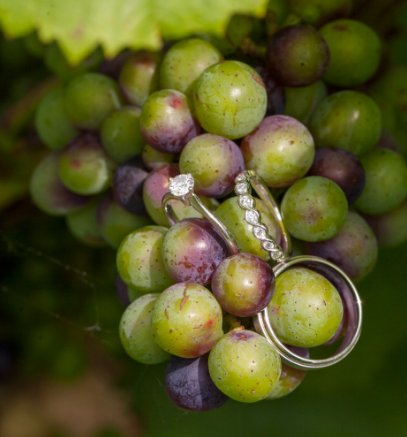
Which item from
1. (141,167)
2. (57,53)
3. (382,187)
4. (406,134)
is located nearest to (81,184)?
(141,167)

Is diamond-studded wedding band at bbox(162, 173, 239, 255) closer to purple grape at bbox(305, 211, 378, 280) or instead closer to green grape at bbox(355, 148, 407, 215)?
purple grape at bbox(305, 211, 378, 280)

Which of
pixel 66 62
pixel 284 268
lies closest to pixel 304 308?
pixel 284 268

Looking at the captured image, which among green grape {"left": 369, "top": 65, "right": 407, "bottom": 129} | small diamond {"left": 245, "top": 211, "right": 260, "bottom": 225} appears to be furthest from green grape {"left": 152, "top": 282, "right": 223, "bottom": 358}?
green grape {"left": 369, "top": 65, "right": 407, "bottom": 129}

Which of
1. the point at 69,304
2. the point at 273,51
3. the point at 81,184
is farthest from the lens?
the point at 69,304

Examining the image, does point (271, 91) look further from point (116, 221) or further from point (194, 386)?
point (194, 386)

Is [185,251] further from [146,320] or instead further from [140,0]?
[140,0]

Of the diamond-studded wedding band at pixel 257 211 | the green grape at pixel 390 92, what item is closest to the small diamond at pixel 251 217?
the diamond-studded wedding band at pixel 257 211
